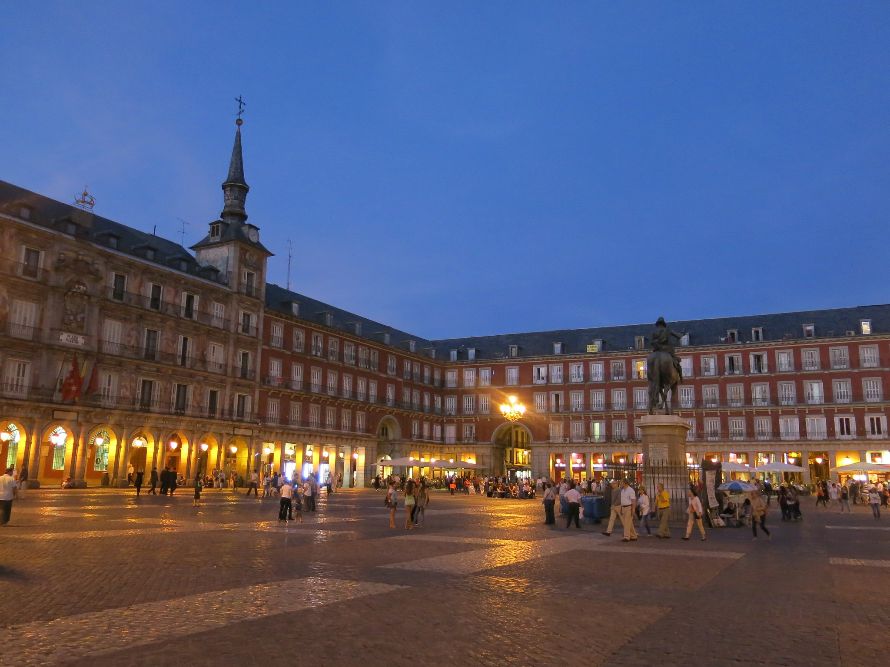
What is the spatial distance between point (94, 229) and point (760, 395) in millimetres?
52723

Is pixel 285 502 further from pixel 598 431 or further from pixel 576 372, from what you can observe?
pixel 576 372

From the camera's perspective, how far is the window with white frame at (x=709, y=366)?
6469 centimetres

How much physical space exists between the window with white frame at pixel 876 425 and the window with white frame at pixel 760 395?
7570mm

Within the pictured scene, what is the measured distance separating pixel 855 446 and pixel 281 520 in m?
53.1

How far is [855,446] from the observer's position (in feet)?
192

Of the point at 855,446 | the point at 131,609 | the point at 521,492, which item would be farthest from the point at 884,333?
the point at 131,609

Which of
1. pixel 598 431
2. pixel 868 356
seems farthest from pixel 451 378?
pixel 868 356

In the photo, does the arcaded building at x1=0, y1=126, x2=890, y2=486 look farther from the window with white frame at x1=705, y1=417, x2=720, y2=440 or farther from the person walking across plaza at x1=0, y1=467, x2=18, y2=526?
the person walking across plaza at x1=0, y1=467, x2=18, y2=526

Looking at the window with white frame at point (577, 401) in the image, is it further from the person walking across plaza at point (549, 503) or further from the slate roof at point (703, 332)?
the person walking across plaza at point (549, 503)

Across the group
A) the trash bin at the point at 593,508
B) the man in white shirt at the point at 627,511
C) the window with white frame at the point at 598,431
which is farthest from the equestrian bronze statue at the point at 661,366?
the window with white frame at the point at 598,431

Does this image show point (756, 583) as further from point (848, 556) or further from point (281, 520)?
point (281, 520)

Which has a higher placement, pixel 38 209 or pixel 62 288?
pixel 38 209

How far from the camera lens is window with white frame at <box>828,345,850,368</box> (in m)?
60.0

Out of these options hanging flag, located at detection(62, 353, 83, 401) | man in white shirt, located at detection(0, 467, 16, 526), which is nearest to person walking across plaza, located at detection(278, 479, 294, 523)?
man in white shirt, located at detection(0, 467, 16, 526)
